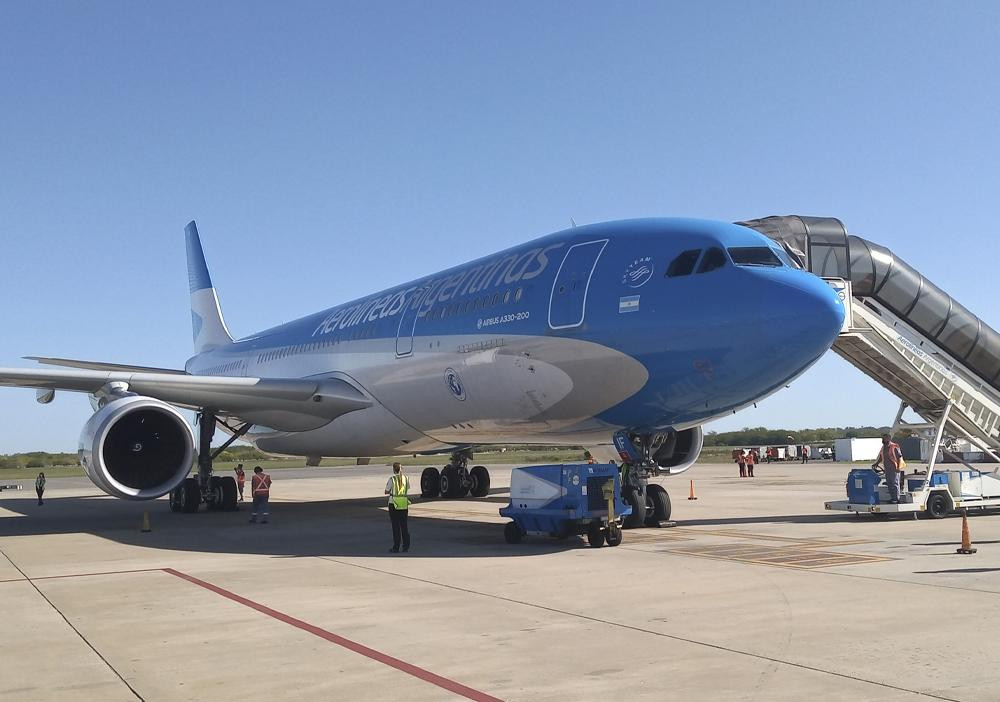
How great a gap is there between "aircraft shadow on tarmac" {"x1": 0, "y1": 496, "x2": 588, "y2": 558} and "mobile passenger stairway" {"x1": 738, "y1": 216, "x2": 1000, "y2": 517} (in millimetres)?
6344

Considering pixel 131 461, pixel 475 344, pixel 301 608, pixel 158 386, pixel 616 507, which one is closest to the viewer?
pixel 301 608

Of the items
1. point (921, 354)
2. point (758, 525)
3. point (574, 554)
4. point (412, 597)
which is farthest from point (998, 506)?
point (412, 597)

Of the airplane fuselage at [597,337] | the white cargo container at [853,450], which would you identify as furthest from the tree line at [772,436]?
the airplane fuselage at [597,337]

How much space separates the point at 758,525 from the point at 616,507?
391cm

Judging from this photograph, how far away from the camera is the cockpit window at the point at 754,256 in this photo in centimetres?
1172

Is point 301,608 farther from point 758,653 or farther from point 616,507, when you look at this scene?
point 616,507

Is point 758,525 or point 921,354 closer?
point 758,525

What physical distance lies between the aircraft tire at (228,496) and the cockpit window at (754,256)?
13450 millimetres

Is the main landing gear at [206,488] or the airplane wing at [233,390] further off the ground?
the airplane wing at [233,390]

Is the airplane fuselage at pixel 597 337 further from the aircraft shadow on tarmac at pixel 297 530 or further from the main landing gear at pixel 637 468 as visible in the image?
the aircraft shadow on tarmac at pixel 297 530

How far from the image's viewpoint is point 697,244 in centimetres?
1203

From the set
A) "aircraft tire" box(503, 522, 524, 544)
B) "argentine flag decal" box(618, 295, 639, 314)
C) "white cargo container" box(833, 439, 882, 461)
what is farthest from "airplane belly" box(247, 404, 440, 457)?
"white cargo container" box(833, 439, 882, 461)

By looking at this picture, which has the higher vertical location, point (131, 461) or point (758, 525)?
point (131, 461)

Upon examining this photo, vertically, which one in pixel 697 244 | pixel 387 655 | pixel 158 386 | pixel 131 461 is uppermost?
pixel 697 244
